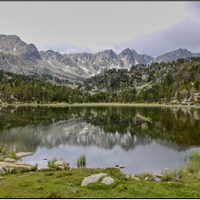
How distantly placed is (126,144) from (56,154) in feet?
45.7

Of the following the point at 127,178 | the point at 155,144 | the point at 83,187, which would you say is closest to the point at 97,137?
the point at 155,144

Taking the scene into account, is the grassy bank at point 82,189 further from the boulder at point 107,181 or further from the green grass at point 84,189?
the boulder at point 107,181

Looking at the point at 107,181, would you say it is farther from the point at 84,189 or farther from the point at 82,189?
the point at 82,189

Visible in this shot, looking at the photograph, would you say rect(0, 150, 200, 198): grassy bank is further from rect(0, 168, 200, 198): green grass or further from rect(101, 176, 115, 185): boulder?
rect(101, 176, 115, 185): boulder

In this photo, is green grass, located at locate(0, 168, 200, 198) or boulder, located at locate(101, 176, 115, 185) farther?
boulder, located at locate(101, 176, 115, 185)

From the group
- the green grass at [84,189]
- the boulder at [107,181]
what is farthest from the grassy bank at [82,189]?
the boulder at [107,181]

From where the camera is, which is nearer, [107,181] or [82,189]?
[82,189]

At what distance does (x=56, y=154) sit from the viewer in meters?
25.9

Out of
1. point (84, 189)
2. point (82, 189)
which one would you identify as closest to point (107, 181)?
point (84, 189)

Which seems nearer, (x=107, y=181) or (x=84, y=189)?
(x=84, y=189)

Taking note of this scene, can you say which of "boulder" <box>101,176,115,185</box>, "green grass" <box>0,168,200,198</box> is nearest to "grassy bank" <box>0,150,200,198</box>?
"green grass" <box>0,168,200,198</box>

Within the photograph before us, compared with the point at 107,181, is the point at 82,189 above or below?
below

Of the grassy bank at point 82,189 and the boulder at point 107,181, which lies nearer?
the grassy bank at point 82,189

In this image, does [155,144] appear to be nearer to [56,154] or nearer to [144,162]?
[144,162]
